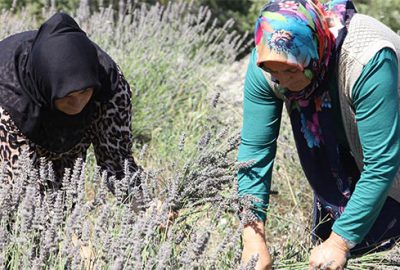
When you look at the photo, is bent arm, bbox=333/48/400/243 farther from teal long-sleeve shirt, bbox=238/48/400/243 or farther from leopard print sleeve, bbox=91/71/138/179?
leopard print sleeve, bbox=91/71/138/179

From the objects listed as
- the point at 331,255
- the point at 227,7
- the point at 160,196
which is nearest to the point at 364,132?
the point at 331,255

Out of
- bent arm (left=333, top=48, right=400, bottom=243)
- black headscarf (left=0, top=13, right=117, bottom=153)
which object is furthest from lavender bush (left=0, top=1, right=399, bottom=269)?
bent arm (left=333, top=48, right=400, bottom=243)

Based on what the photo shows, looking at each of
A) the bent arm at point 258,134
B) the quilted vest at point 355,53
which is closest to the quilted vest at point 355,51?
the quilted vest at point 355,53

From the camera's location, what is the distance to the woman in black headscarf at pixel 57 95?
2.69 m

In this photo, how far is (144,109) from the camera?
479cm

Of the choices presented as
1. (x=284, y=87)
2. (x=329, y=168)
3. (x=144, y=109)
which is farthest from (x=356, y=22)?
(x=144, y=109)

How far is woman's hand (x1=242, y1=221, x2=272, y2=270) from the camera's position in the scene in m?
2.52

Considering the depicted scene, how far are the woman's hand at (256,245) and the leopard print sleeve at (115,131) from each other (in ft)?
1.73

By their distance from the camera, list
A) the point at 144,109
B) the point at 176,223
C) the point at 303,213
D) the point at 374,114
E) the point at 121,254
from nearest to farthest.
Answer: the point at 121,254 → the point at 374,114 → the point at 176,223 → the point at 303,213 → the point at 144,109

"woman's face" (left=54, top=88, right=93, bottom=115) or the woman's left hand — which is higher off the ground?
"woman's face" (left=54, top=88, right=93, bottom=115)

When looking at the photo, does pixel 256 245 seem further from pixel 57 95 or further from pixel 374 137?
pixel 57 95

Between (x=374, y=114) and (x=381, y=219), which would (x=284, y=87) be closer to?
(x=374, y=114)

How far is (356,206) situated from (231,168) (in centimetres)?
55

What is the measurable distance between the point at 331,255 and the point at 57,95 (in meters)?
1.01
